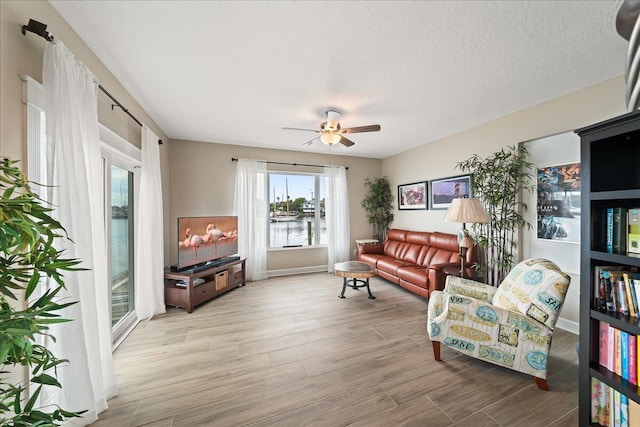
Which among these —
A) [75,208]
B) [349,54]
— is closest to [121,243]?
[75,208]

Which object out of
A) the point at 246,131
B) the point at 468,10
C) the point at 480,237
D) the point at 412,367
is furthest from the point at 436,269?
the point at 246,131

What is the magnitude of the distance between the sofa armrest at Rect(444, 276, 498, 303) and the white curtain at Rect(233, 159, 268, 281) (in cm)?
329

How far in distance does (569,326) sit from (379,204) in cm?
354

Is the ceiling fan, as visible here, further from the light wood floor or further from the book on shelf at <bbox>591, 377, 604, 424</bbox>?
the book on shelf at <bbox>591, 377, 604, 424</bbox>

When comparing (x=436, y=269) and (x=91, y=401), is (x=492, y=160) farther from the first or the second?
(x=91, y=401)

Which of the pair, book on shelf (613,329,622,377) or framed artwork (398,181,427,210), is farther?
framed artwork (398,181,427,210)

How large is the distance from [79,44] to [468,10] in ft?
9.21

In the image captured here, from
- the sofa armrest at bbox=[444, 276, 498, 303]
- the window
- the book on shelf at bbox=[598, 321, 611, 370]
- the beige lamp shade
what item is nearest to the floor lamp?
the beige lamp shade

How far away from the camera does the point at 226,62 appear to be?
6.96 feet

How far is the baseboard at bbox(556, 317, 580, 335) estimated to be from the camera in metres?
2.64

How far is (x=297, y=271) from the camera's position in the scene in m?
5.10

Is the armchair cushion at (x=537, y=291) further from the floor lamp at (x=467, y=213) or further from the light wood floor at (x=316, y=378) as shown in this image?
the floor lamp at (x=467, y=213)

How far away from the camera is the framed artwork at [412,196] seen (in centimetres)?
466

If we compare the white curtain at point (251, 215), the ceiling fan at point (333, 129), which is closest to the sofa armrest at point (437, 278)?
the ceiling fan at point (333, 129)
